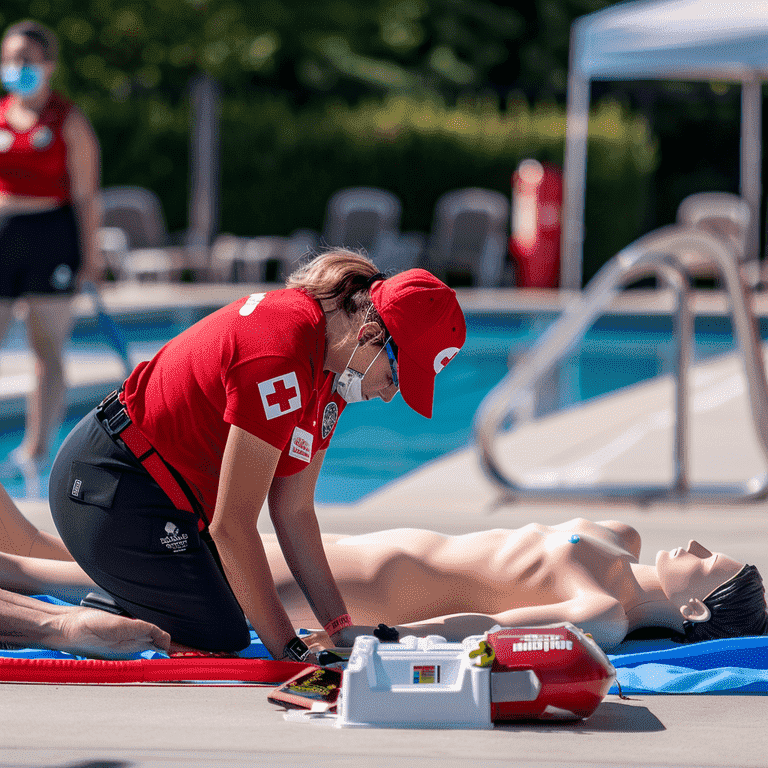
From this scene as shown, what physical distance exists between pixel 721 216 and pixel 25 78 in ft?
40.5

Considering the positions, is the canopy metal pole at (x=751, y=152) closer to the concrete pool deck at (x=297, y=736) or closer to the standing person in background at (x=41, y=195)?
the standing person in background at (x=41, y=195)

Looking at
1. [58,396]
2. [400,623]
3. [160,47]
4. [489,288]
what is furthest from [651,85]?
[400,623]

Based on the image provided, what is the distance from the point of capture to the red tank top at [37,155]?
6.33 m

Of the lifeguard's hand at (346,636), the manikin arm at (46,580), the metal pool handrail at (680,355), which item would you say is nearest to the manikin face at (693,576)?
the lifeguard's hand at (346,636)

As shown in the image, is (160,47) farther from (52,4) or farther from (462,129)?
(462,129)

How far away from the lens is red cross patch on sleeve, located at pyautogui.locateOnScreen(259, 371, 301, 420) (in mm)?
2857

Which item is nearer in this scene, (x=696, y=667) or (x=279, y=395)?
(x=279, y=395)

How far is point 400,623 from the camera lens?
3512 mm

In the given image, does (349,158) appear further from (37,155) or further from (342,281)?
(342,281)

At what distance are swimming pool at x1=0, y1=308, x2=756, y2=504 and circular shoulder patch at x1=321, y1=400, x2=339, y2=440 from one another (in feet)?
13.5

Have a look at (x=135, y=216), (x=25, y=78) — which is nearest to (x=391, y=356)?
(x=25, y=78)

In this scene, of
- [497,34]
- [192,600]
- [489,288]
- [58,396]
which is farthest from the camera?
[497,34]

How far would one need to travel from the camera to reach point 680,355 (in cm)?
595

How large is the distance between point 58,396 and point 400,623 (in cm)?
356
